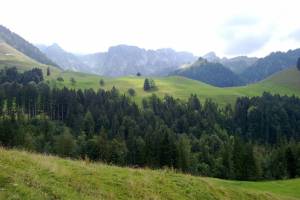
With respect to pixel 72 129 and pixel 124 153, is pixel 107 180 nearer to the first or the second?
pixel 124 153

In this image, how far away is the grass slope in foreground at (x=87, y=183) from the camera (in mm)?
16016

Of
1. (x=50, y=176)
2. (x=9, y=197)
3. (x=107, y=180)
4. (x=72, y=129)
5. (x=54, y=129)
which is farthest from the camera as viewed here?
(x=72, y=129)

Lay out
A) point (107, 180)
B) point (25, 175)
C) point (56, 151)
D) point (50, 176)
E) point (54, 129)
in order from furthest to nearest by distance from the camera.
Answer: point (54, 129) < point (56, 151) < point (107, 180) < point (50, 176) < point (25, 175)

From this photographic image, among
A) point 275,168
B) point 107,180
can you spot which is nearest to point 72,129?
point 275,168

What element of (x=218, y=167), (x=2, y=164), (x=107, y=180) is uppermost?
(x=2, y=164)

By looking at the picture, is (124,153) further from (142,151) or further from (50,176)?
(50,176)

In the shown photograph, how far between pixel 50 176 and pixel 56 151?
344 ft

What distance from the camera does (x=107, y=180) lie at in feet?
66.7

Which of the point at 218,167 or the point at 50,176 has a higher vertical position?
the point at 50,176

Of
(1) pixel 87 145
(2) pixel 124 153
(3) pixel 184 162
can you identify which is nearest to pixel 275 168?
(3) pixel 184 162

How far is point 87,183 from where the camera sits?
18.9 metres

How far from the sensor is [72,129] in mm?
183125

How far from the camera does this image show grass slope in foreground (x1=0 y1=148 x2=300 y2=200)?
16016mm

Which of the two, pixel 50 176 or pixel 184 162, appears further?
pixel 184 162
